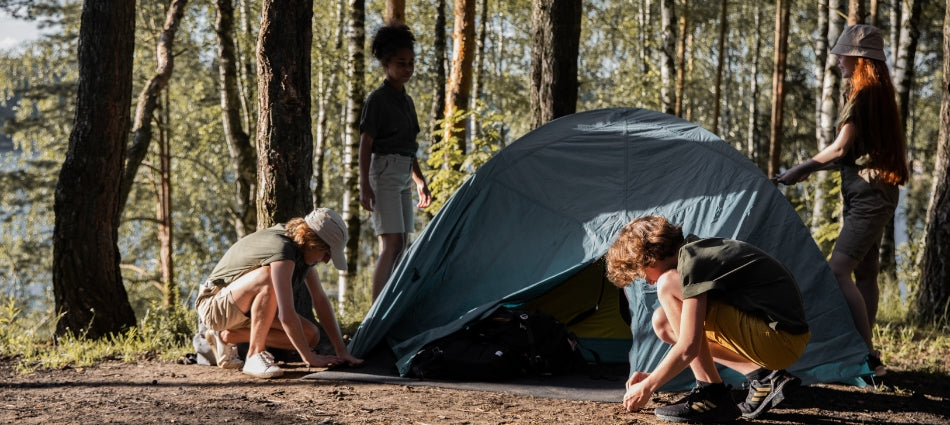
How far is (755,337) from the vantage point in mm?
3592

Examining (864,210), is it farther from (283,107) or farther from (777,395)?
(283,107)

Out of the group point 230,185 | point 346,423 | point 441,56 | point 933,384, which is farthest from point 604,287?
point 230,185

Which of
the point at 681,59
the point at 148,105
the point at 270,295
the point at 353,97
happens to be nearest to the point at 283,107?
the point at 270,295

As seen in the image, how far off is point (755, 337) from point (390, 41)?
9.34ft

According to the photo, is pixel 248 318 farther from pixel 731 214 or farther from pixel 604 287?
pixel 731 214

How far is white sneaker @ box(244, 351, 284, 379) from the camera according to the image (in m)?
4.55

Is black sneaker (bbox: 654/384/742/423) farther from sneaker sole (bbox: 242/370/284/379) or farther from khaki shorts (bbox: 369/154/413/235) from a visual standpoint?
khaki shorts (bbox: 369/154/413/235)

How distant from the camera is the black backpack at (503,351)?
14.8 ft

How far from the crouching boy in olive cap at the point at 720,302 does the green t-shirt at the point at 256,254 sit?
67.8 inches

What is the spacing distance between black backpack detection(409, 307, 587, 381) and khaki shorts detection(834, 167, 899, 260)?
5.07 ft

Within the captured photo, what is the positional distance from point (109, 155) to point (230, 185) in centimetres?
1525

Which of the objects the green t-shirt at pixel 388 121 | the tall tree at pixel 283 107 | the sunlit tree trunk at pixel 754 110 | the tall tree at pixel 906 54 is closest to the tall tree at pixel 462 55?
the green t-shirt at pixel 388 121

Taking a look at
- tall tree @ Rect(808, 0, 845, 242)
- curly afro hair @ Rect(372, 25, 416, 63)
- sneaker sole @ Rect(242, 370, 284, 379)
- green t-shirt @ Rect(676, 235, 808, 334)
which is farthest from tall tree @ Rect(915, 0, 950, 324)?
sneaker sole @ Rect(242, 370, 284, 379)

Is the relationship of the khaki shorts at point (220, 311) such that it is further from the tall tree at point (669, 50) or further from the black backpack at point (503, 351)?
the tall tree at point (669, 50)
